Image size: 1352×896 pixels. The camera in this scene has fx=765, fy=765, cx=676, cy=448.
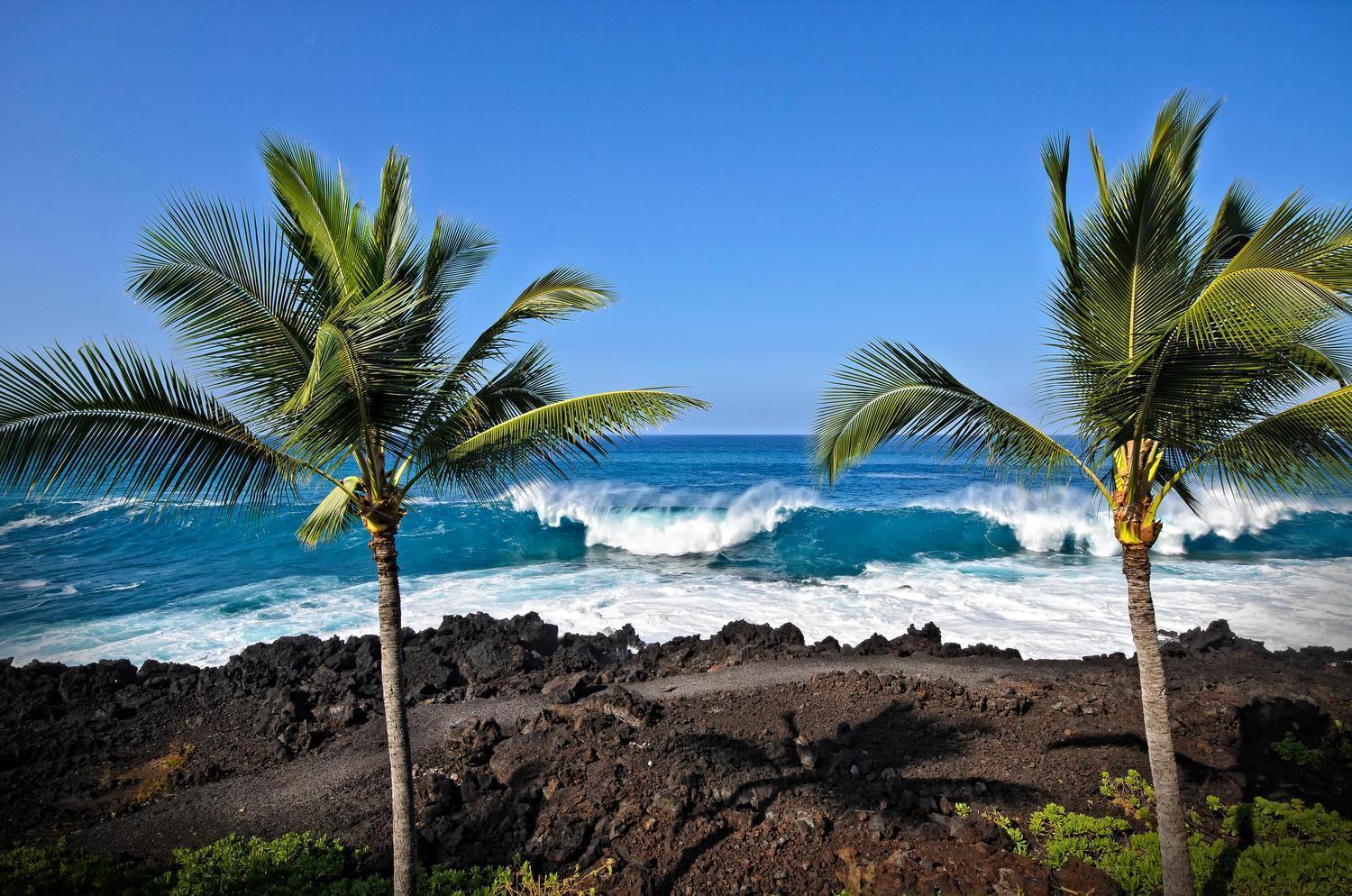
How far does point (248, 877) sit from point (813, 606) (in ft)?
45.3

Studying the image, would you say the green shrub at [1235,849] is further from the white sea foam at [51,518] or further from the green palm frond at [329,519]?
the white sea foam at [51,518]

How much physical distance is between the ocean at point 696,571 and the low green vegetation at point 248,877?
278 cm

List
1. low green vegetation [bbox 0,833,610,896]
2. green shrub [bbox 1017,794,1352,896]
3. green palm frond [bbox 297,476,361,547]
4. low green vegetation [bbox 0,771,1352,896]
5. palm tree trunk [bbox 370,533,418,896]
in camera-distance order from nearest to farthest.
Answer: palm tree trunk [bbox 370,533,418,896] → green shrub [bbox 1017,794,1352,896] → low green vegetation [bbox 0,771,1352,896] → low green vegetation [bbox 0,833,610,896] → green palm frond [bbox 297,476,361,547]

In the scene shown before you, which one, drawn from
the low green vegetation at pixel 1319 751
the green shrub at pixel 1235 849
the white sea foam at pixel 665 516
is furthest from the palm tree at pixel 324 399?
the white sea foam at pixel 665 516

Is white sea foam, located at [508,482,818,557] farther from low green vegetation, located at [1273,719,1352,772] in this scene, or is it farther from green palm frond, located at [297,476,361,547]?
low green vegetation, located at [1273,719,1352,772]

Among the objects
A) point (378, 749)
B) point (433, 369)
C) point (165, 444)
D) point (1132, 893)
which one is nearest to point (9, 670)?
point (378, 749)

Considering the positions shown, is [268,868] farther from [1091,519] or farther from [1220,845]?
[1091,519]

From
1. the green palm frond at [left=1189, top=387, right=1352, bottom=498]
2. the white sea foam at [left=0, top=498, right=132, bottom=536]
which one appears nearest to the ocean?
the white sea foam at [left=0, top=498, right=132, bottom=536]

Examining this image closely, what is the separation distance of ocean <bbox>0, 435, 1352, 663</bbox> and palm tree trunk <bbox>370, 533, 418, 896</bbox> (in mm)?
2310

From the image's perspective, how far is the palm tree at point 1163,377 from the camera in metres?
4.19

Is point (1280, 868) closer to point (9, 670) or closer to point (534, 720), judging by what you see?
point (534, 720)

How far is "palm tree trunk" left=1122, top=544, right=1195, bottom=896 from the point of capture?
4980 millimetres

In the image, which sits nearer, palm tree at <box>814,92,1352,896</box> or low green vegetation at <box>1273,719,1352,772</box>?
palm tree at <box>814,92,1352,896</box>

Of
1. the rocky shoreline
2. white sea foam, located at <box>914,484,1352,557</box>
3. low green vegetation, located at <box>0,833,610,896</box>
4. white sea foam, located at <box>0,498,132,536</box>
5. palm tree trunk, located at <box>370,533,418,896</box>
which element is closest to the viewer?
palm tree trunk, located at <box>370,533,418,896</box>
